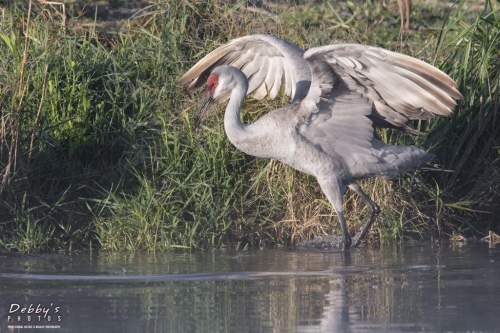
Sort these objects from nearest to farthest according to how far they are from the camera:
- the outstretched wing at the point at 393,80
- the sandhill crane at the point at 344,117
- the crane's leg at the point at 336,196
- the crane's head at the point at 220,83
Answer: the outstretched wing at the point at 393,80
the sandhill crane at the point at 344,117
the crane's leg at the point at 336,196
the crane's head at the point at 220,83

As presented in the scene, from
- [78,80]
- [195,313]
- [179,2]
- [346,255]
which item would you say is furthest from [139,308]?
[179,2]

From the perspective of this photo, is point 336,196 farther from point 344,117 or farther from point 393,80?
point 393,80

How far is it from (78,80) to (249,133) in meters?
1.52

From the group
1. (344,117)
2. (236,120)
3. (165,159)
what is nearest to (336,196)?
(344,117)

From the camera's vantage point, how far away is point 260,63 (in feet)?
25.9

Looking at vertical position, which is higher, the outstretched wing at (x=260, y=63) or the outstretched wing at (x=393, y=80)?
the outstretched wing at (x=260, y=63)

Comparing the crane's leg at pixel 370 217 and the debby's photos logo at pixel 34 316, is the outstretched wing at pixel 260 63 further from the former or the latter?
the debby's photos logo at pixel 34 316

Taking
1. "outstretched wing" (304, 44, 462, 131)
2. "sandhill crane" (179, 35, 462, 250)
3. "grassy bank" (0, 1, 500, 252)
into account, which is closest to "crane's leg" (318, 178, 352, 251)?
"sandhill crane" (179, 35, 462, 250)

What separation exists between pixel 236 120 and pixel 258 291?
1.99 m

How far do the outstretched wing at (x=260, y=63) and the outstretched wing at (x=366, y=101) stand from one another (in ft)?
1.86

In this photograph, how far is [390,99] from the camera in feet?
22.2

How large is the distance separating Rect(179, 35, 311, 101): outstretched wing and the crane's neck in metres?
0.45

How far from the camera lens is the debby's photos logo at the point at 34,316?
446 cm

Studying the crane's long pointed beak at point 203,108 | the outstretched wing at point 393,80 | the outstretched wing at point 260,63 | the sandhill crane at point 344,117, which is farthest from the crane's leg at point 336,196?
the crane's long pointed beak at point 203,108
